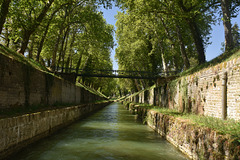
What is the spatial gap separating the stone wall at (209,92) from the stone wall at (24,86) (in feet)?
29.2

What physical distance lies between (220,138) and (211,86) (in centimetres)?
506

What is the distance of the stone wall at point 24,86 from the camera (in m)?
8.80

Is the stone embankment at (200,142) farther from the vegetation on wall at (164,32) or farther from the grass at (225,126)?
the vegetation on wall at (164,32)

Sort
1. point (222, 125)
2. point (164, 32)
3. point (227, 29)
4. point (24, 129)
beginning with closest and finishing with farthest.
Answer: point (222, 125)
point (24, 129)
point (227, 29)
point (164, 32)

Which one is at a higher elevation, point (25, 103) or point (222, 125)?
point (25, 103)

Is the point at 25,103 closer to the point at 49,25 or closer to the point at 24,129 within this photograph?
the point at 24,129

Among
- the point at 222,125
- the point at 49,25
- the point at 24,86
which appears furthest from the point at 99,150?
the point at 49,25

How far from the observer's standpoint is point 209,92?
30.6 feet

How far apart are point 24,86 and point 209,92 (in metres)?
9.20

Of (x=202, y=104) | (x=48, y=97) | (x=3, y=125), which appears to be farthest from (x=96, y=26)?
(x=3, y=125)

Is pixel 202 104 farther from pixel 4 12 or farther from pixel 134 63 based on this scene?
pixel 134 63

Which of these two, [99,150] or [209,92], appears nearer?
[99,150]

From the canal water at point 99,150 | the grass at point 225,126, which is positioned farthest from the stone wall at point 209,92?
the canal water at point 99,150

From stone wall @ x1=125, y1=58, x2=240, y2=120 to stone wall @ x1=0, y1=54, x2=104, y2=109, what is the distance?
8902 millimetres
